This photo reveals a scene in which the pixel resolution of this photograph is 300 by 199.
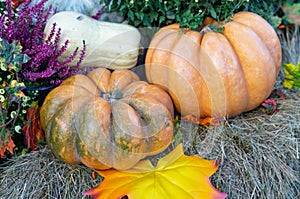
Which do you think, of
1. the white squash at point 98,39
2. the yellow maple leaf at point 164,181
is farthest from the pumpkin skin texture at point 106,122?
the white squash at point 98,39

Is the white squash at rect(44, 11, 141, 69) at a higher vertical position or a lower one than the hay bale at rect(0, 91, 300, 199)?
higher

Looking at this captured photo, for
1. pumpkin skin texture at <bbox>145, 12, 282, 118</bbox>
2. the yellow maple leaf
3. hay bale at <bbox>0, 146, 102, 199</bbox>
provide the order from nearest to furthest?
the yellow maple leaf
hay bale at <bbox>0, 146, 102, 199</bbox>
pumpkin skin texture at <bbox>145, 12, 282, 118</bbox>

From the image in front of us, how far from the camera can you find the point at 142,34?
1.95 m

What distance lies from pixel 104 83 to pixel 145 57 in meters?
0.37

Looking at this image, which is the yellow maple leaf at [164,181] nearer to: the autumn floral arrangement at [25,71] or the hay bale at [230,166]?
the hay bale at [230,166]

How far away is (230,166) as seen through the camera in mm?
1545

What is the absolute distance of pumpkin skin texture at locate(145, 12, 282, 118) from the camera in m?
1.66

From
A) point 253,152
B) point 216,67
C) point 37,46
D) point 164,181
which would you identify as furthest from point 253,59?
point 37,46

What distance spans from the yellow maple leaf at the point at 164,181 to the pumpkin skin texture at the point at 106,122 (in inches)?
2.0

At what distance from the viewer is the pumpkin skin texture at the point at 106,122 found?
1.43 metres

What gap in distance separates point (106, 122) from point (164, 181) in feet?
1.04

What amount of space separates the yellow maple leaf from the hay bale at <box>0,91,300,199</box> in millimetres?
96

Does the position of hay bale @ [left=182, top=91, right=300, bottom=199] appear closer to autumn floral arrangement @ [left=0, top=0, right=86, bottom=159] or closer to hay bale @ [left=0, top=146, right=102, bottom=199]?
hay bale @ [left=0, top=146, right=102, bottom=199]

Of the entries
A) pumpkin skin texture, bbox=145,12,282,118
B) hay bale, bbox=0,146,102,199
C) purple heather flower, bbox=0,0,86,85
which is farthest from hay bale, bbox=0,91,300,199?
purple heather flower, bbox=0,0,86,85
